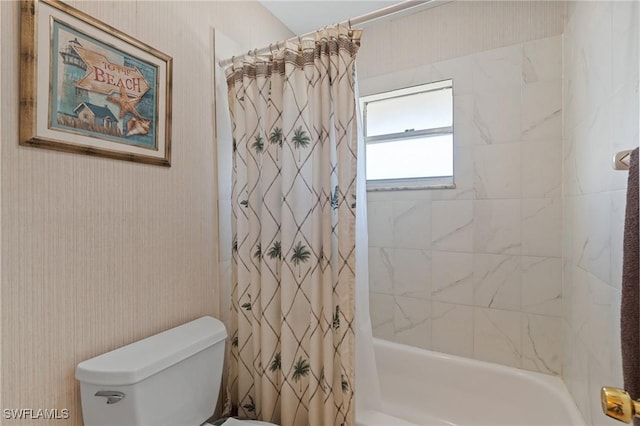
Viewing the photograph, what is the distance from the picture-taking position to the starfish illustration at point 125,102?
3.56 feet

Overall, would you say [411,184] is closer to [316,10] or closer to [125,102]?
[316,10]

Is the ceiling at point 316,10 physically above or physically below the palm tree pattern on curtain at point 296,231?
above

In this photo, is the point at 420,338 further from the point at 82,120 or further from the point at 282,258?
the point at 82,120

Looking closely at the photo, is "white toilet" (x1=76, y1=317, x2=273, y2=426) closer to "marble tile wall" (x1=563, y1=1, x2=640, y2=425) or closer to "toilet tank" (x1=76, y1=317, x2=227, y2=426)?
"toilet tank" (x1=76, y1=317, x2=227, y2=426)

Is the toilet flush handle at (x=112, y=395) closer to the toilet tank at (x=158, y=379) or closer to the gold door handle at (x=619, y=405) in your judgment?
the toilet tank at (x=158, y=379)

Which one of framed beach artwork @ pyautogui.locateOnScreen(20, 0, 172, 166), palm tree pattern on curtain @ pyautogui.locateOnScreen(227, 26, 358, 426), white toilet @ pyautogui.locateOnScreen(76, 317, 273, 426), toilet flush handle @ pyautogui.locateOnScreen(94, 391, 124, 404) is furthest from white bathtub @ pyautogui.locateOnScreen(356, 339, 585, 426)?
framed beach artwork @ pyautogui.locateOnScreen(20, 0, 172, 166)

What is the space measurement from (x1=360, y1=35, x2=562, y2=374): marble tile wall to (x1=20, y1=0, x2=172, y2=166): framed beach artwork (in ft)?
4.53

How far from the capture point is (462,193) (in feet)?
5.83

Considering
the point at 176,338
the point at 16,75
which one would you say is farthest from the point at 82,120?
the point at 176,338

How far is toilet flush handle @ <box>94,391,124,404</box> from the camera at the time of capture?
0.93m

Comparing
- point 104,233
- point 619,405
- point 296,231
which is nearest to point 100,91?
point 104,233

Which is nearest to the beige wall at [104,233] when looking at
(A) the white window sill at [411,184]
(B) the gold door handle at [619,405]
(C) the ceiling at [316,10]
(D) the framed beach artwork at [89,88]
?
(D) the framed beach artwork at [89,88]

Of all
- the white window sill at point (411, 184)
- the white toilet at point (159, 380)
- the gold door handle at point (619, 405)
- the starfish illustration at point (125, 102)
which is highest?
the starfish illustration at point (125, 102)

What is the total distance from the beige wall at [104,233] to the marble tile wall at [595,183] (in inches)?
60.0
